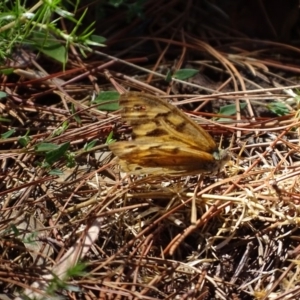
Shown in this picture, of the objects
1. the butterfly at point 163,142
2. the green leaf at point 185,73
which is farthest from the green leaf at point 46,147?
the green leaf at point 185,73

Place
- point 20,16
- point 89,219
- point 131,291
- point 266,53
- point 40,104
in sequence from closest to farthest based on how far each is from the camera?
1. point 131,291
2. point 89,219
3. point 20,16
4. point 40,104
5. point 266,53

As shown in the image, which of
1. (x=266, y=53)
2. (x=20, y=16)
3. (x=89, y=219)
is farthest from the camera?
(x=266, y=53)

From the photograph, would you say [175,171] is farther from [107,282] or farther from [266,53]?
[266,53]

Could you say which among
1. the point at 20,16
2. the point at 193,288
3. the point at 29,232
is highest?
the point at 20,16

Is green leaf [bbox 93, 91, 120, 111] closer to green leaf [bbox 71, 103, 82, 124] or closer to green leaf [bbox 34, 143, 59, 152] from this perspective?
green leaf [bbox 71, 103, 82, 124]

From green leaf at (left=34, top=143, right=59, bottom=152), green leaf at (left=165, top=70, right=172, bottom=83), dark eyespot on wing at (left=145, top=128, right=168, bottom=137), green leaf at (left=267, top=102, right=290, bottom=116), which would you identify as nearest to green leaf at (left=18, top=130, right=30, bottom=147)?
green leaf at (left=34, top=143, right=59, bottom=152)

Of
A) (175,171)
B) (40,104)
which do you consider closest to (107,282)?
(175,171)

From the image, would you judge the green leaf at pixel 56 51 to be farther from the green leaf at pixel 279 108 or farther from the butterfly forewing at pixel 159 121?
the green leaf at pixel 279 108
